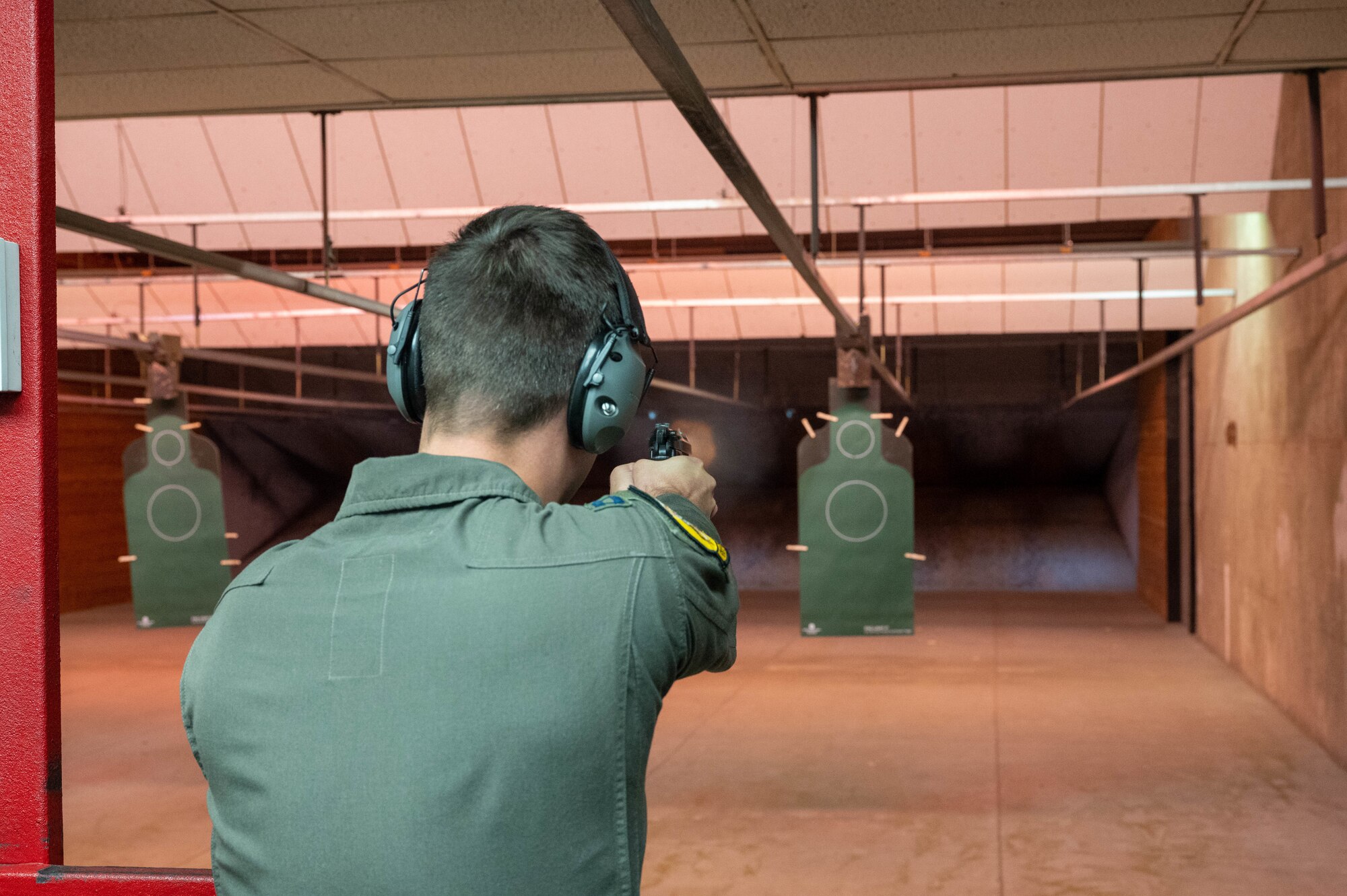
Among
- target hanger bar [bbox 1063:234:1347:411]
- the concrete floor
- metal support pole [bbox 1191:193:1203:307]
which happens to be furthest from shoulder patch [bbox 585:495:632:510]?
metal support pole [bbox 1191:193:1203:307]

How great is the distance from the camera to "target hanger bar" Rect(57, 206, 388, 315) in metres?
3.00

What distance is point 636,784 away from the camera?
2.92 feet

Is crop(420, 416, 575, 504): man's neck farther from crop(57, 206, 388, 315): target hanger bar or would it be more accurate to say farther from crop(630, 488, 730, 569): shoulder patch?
crop(57, 206, 388, 315): target hanger bar

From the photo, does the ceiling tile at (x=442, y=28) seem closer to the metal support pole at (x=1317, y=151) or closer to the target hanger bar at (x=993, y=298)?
the metal support pole at (x=1317, y=151)

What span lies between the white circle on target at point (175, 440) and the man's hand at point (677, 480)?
25.8 ft

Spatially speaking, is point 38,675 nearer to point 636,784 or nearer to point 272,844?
point 272,844

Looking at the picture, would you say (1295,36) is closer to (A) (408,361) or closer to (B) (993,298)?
(A) (408,361)

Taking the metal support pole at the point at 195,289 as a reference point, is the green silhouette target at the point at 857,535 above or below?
below

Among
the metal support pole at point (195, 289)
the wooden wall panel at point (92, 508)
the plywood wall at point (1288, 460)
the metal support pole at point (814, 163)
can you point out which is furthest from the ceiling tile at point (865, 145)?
the wooden wall panel at point (92, 508)

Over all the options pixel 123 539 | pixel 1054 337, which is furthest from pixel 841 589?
pixel 123 539

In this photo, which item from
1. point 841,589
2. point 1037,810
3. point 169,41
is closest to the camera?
point 169,41

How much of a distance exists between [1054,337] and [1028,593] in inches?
113

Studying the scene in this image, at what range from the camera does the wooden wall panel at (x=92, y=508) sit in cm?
1188

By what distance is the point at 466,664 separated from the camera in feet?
2.67
